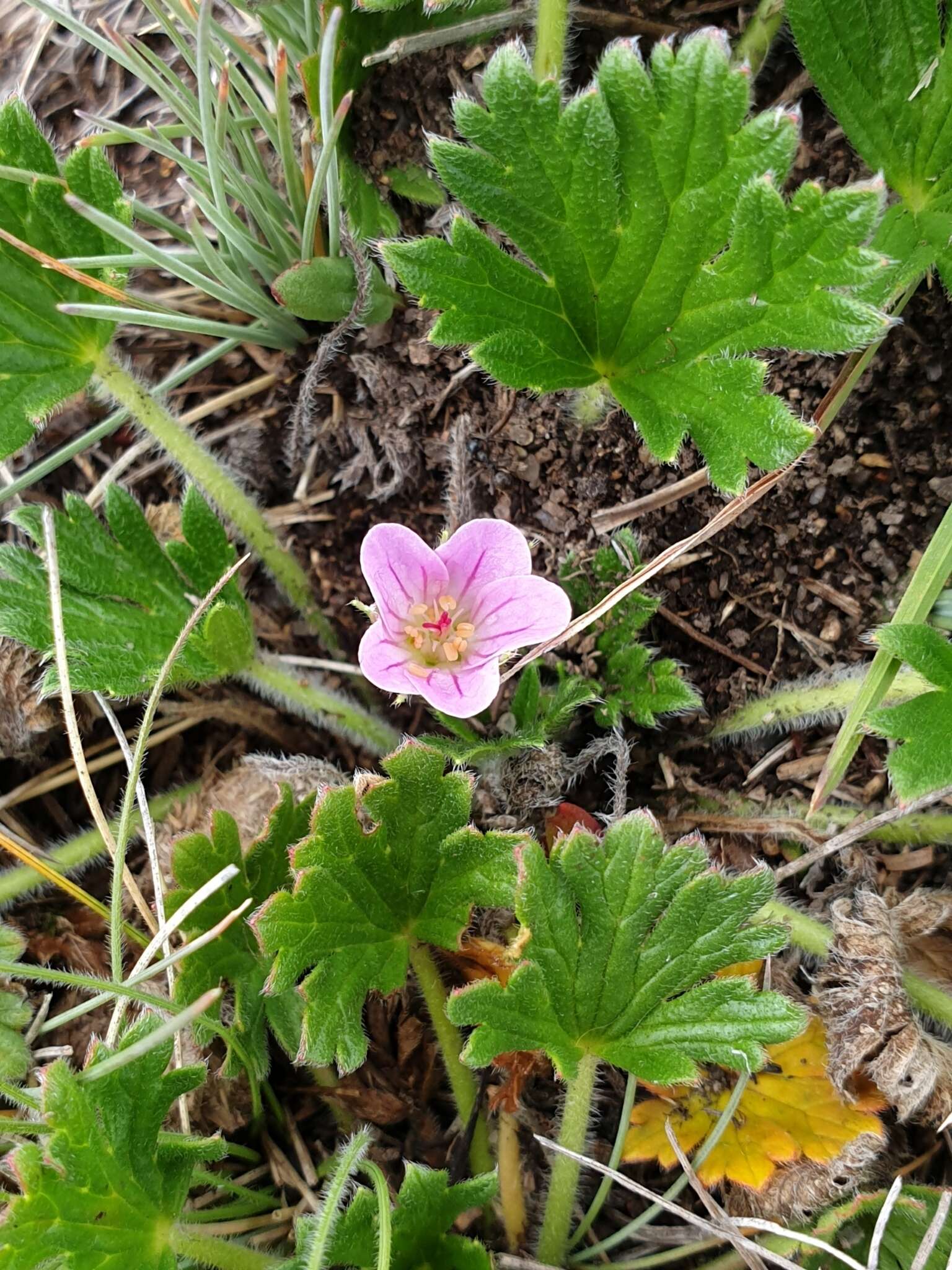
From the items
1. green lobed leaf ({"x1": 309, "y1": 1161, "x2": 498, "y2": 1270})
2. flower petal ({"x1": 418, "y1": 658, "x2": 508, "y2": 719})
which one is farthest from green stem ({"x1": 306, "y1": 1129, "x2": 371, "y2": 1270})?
flower petal ({"x1": 418, "y1": 658, "x2": 508, "y2": 719})

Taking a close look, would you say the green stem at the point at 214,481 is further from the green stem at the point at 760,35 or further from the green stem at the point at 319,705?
the green stem at the point at 760,35

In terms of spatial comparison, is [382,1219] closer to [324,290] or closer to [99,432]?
[99,432]

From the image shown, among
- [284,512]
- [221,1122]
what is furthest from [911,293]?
[221,1122]

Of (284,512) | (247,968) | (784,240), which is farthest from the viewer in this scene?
(284,512)

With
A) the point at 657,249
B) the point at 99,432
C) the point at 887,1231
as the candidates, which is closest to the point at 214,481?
the point at 99,432

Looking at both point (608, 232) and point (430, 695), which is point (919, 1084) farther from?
point (608, 232)

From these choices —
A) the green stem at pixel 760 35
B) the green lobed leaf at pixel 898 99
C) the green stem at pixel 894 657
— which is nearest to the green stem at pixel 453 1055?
the green stem at pixel 894 657
